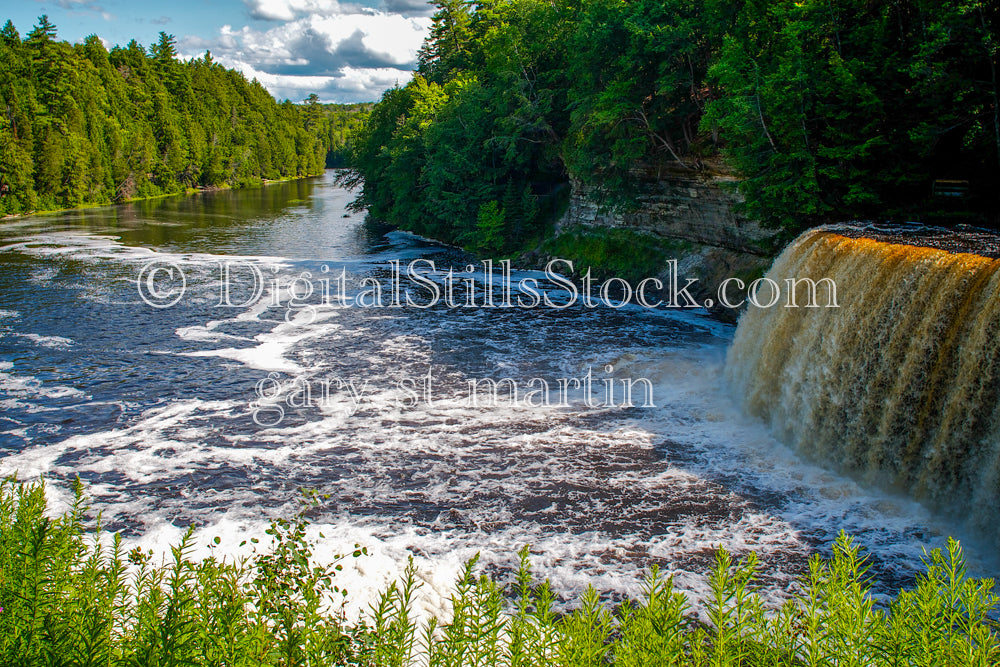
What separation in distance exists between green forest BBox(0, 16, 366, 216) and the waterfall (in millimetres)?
58210

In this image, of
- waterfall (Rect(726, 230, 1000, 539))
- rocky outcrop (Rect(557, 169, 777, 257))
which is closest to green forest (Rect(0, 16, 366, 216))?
rocky outcrop (Rect(557, 169, 777, 257))

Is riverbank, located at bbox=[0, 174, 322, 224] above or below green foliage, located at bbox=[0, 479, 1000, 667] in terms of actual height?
above

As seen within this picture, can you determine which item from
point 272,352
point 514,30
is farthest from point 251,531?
point 514,30

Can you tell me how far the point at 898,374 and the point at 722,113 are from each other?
40.8 ft

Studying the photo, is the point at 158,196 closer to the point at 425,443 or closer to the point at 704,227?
the point at 704,227

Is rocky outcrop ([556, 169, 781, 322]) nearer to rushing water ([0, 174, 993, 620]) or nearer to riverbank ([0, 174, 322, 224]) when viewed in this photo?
rushing water ([0, 174, 993, 620])

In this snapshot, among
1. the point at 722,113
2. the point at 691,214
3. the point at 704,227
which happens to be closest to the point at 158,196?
the point at 691,214

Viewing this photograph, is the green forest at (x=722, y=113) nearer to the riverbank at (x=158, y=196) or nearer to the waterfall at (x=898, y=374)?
the waterfall at (x=898, y=374)

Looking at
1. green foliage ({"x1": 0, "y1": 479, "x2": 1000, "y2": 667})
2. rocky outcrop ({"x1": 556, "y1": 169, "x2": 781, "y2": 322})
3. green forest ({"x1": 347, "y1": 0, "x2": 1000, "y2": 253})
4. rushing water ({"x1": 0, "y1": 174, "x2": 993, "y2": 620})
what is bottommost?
rushing water ({"x1": 0, "y1": 174, "x2": 993, "y2": 620})

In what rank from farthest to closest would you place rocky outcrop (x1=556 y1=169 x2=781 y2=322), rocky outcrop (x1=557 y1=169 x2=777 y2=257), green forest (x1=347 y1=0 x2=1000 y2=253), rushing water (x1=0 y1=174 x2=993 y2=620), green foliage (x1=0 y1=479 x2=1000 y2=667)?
rocky outcrop (x1=557 y1=169 x2=777 y2=257) → rocky outcrop (x1=556 y1=169 x2=781 y2=322) → green forest (x1=347 y1=0 x2=1000 y2=253) → rushing water (x1=0 y1=174 x2=993 y2=620) → green foliage (x1=0 y1=479 x2=1000 y2=667)

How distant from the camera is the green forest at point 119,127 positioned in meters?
55.8

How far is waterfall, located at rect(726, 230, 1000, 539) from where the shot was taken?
8.83 meters

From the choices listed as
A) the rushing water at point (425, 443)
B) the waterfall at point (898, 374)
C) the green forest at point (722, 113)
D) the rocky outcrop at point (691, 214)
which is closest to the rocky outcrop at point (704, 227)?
the rocky outcrop at point (691, 214)

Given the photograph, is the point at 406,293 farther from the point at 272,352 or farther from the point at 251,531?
the point at 251,531
